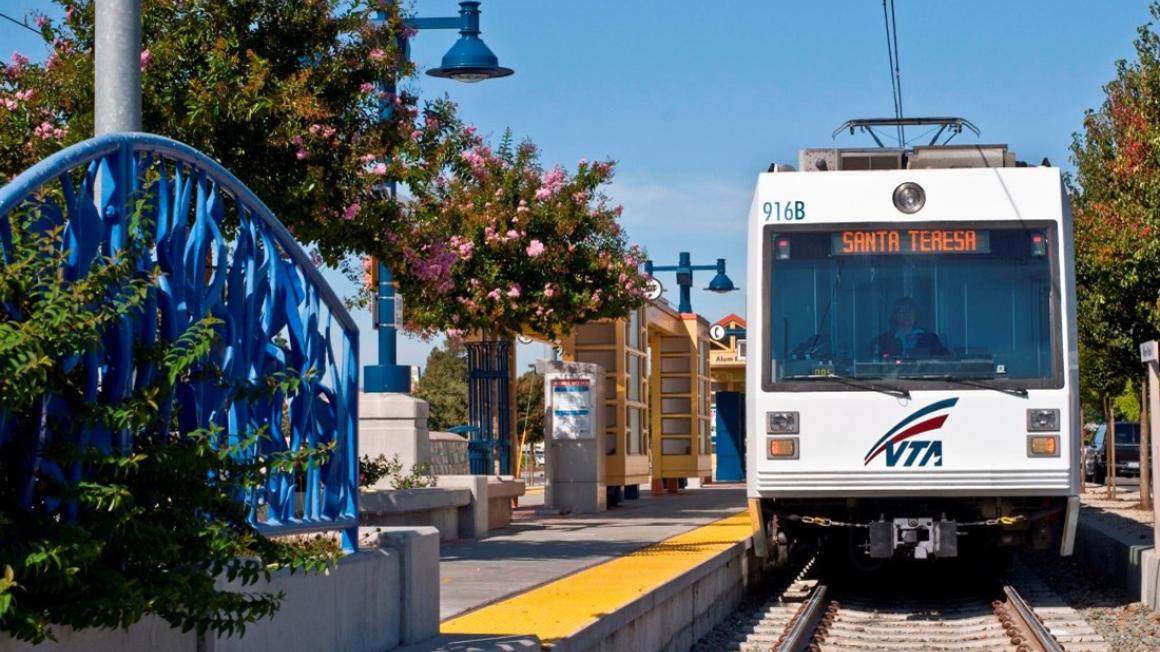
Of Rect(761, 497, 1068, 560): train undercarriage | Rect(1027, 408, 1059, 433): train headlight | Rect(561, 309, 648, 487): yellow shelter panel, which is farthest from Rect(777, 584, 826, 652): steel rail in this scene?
Rect(561, 309, 648, 487): yellow shelter panel

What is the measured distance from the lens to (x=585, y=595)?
40.2 ft

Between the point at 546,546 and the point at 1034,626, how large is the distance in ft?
21.4

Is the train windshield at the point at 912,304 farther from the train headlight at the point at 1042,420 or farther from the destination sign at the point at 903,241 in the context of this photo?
the train headlight at the point at 1042,420

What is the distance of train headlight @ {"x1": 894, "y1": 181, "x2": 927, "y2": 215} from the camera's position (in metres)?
15.1

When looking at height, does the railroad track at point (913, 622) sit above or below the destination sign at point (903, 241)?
below

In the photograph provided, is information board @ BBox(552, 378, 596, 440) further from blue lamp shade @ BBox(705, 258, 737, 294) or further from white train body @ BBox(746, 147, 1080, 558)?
blue lamp shade @ BBox(705, 258, 737, 294)

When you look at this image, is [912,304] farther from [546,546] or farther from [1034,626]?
[546,546]

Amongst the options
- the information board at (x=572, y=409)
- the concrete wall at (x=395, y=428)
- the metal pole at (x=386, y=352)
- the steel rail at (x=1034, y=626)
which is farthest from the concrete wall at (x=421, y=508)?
the information board at (x=572, y=409)

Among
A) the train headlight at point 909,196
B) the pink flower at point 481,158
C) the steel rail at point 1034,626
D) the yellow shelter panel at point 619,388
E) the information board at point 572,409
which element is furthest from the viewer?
the yellow shelter panel at point 619,388

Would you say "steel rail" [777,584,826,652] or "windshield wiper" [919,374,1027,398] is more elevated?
"windshield wiper" [919,374,1027,398]

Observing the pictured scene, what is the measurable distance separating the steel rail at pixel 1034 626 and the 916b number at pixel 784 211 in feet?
11.9

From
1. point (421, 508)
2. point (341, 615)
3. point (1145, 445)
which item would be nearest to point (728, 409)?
point (1145, 445)

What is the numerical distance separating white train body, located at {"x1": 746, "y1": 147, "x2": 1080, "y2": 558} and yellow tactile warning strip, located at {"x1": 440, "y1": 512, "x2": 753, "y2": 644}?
125cm

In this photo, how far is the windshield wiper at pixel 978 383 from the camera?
1438cm
